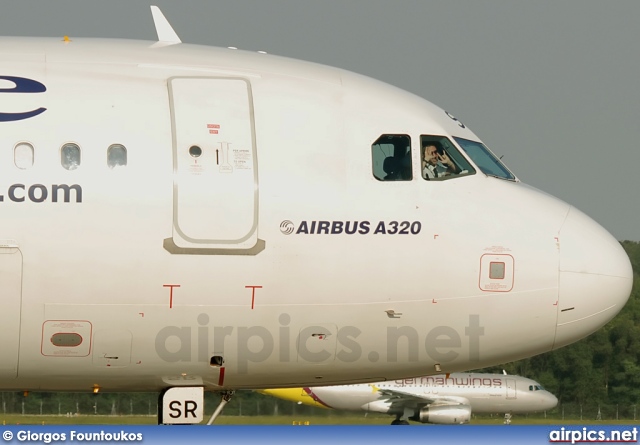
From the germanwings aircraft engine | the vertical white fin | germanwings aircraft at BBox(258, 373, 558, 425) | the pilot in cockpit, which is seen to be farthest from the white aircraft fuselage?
the germanwings aircraft engine

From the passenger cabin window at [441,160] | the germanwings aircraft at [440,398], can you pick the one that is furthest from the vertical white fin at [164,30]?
the germanwings aircraft at [440,398]

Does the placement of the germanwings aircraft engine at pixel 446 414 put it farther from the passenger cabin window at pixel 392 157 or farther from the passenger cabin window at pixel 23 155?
the passenger cabin window at pixel 23 155

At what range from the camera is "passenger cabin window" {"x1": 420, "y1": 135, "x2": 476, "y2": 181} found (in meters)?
12.9

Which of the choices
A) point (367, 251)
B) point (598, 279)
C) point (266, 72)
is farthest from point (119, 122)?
point (598, 279)

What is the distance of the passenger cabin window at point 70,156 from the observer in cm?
1185

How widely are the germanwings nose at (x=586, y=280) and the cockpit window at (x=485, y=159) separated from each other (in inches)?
35.5

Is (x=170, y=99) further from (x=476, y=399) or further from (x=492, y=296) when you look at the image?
(x=476, y=399)

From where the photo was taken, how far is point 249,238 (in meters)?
12.0

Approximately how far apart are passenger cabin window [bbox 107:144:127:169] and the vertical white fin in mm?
2235

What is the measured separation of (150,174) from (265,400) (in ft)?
134

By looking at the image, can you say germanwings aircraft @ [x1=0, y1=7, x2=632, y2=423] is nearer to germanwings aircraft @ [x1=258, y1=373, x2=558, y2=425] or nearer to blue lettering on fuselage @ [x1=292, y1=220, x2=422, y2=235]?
blue lettering on fuselage @ [x1=292, y1=220, x2=422, y2=235]

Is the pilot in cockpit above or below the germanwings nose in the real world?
above

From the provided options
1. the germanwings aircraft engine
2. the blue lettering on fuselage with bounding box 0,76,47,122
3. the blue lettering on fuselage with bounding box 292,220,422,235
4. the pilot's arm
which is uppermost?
the blue lettering on fuselage with bounding box 0,76,47,122

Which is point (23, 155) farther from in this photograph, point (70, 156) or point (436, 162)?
point (436, 162)
